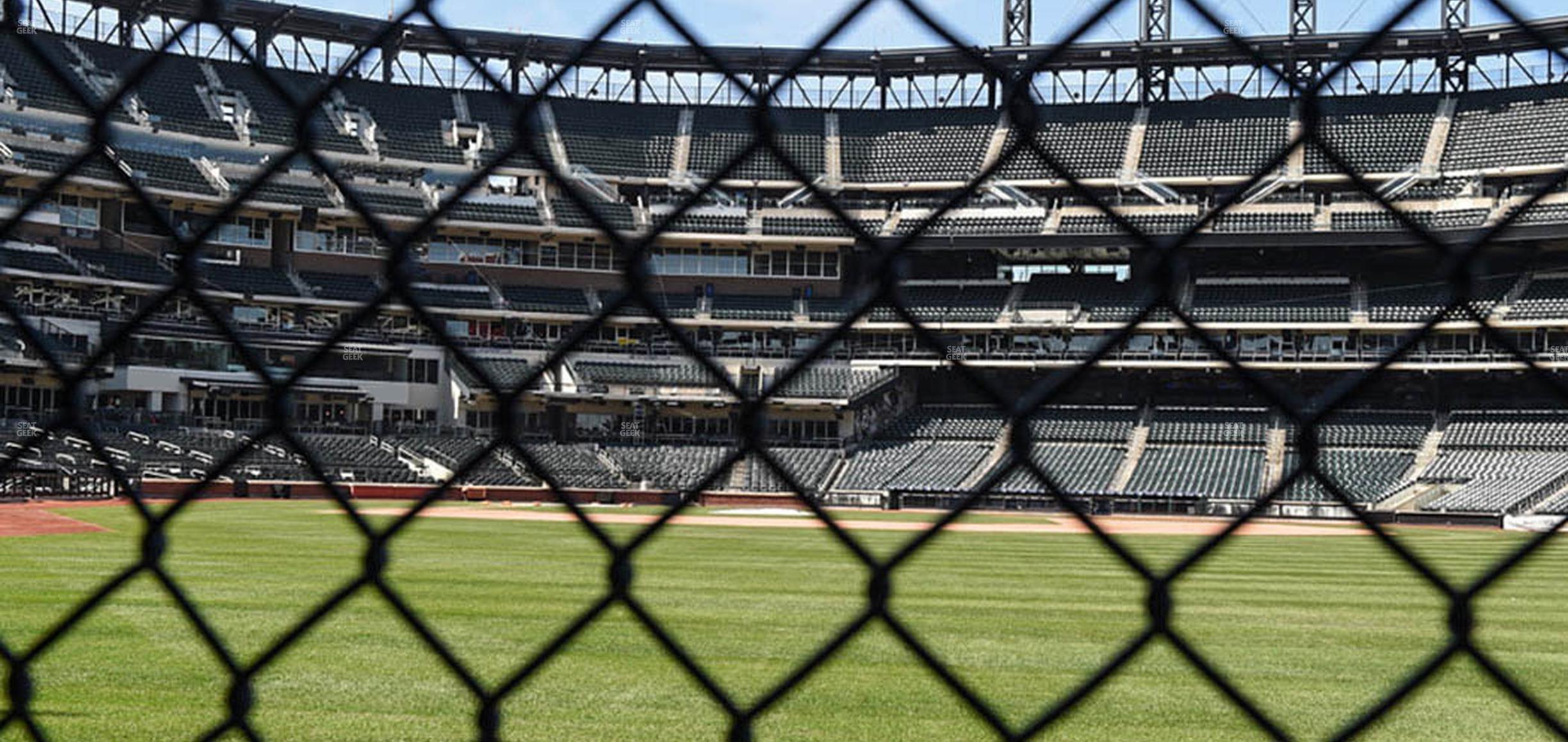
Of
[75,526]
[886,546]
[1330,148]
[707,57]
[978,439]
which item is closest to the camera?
[1330,148]

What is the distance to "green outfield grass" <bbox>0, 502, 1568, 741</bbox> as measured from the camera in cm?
792

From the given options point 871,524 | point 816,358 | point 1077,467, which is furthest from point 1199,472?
point 816,358

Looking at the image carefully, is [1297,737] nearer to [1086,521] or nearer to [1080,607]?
[1086,521]

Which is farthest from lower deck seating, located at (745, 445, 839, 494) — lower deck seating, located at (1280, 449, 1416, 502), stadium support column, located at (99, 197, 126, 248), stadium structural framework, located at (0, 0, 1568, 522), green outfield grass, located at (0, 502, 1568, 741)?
green outfield grass, located at (0, 502, 1568, 741)

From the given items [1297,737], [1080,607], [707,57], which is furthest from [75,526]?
[707,57]

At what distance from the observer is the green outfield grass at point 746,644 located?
26.0 feet

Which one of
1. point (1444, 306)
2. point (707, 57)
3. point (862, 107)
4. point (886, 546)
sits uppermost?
point (862, 107)

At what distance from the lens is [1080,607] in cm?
1462

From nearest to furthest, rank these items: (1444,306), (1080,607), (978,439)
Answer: (1444,306) < (1080,607) < (978,439)

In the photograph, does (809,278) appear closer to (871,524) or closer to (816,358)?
(871,524)

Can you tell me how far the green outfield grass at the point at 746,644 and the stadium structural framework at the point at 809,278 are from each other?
1019 inches

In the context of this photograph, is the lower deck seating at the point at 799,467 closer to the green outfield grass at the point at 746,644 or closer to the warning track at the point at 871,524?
the warning track at the point at 871,524

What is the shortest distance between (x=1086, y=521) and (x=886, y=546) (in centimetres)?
2512

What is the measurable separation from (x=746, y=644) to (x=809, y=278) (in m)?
52.2
